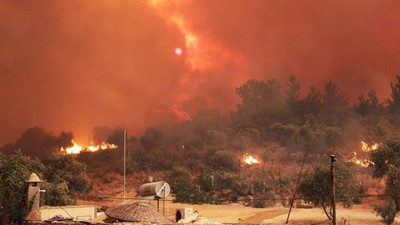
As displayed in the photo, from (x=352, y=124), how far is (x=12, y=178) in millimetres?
55509

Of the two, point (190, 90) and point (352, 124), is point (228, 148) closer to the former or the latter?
point (352, 124)

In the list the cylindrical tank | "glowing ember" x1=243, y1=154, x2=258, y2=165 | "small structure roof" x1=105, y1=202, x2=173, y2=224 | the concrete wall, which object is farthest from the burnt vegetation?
"small structure roof" x1=105, y1=202, x2=173, y2=224

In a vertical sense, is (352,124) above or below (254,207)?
above

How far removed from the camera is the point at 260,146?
6444 cm

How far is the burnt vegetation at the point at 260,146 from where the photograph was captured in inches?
1741

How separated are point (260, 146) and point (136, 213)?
48424mm

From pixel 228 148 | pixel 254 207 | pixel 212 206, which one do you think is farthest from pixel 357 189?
pixel 228 148

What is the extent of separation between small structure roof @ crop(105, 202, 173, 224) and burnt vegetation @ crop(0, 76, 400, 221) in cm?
1841

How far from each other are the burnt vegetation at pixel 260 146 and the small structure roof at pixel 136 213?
60.4 feet

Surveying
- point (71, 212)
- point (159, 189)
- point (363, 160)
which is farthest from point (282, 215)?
point (363, 160)

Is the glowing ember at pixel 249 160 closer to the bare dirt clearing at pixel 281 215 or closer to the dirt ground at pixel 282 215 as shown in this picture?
the bare dirt clearing at pixel 281 215

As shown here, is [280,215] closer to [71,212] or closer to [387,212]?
[387,212]

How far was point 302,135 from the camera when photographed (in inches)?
2445

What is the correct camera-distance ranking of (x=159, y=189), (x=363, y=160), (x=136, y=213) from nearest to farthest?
(x=136, y=213), (x=159, y=189), (x=363, y=160)
